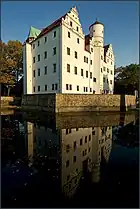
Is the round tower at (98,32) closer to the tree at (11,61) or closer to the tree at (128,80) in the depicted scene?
the tree at (128,80)

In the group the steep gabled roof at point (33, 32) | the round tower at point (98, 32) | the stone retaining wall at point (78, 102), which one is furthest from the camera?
the steep gabled roof at point (33, 32)

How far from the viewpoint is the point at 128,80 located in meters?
41.7

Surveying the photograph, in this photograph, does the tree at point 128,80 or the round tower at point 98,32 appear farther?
the tree at point 128,80

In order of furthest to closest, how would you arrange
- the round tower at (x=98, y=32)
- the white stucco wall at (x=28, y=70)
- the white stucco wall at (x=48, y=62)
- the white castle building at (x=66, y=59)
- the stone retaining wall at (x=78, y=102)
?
1. the round tower at (x=98, y=32)
2. the white stucco wall at (x=28, y=70)
3. the white stucco wall at (x=48, y=62)
4. the white castle building at (x=66, y=59)
5. the stone retaining wall at (x=78, y=102)

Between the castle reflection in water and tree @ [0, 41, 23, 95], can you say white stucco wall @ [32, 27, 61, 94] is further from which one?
the castle reflection in water

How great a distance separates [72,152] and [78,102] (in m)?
16.1

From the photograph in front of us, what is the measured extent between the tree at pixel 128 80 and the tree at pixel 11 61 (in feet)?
80.4

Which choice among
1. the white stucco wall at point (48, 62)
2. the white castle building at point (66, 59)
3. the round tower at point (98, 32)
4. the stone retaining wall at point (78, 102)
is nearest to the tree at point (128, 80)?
the white castle building at point (66, 59)

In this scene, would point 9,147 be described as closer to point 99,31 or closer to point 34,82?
point 34,82

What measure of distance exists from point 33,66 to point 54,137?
2686 cm

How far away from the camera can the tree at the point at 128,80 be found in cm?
4124

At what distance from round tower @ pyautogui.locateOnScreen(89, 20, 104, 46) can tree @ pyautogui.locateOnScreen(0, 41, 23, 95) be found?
1735cm

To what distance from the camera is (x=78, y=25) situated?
31.4 metres

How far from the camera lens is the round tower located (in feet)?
121
